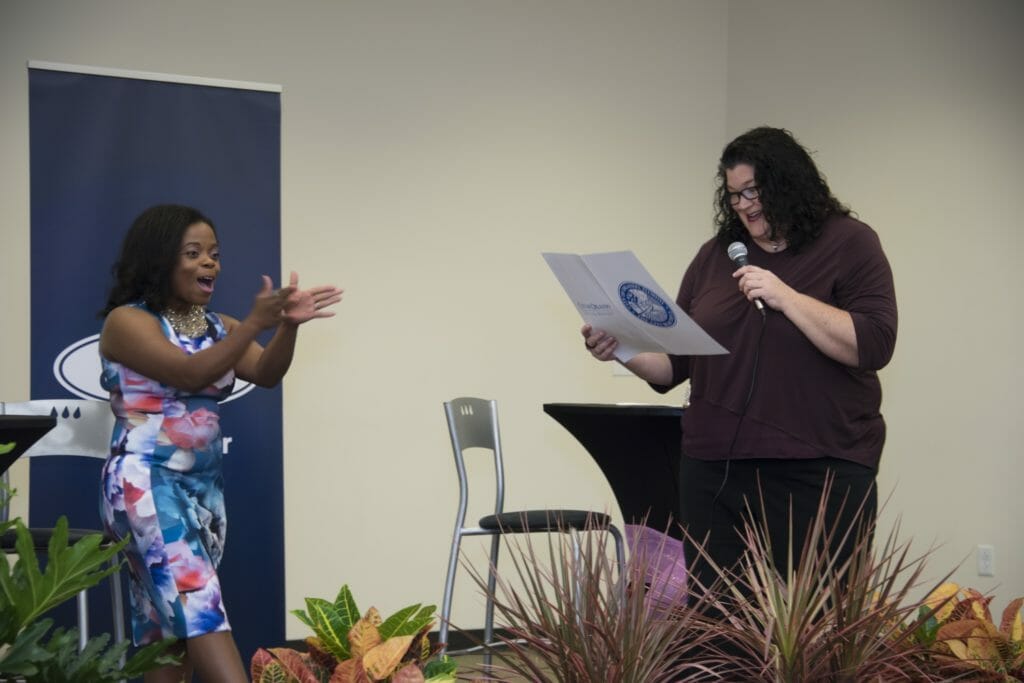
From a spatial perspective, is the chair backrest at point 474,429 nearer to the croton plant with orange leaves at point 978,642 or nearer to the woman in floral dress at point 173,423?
the woman in floral dress at point 173,423

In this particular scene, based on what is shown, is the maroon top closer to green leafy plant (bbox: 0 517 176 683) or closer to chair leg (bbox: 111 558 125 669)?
green leafy plant (bbox: 0 517 176 683)

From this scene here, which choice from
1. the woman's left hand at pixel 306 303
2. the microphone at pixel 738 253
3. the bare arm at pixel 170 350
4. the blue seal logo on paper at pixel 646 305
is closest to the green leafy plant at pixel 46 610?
the blue seal logo on paper at pixel 646 305

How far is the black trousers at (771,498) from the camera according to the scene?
Answer: 2043 mm

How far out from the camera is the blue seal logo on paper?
215 cm

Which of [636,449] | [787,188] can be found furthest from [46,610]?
[636,449]

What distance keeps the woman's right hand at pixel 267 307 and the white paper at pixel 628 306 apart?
68 centimetres

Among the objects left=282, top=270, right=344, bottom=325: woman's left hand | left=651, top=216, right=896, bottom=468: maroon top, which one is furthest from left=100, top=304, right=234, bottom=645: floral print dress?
left=651, top=216, right=896, bottom=468: maroon top

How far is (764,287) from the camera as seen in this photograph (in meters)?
1.99

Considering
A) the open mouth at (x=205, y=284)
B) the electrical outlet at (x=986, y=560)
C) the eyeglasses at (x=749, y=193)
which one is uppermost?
the eyeglasses at (x=749, y=193)

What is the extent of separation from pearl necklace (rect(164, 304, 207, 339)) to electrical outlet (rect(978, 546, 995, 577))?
308 cm

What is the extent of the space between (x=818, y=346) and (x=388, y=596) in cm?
314

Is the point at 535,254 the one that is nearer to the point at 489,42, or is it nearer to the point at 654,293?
the point at 489,42

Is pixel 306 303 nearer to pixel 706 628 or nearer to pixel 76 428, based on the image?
pixel 76 428

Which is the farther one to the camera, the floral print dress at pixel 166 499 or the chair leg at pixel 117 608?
the chair leg at pixel 117 608
